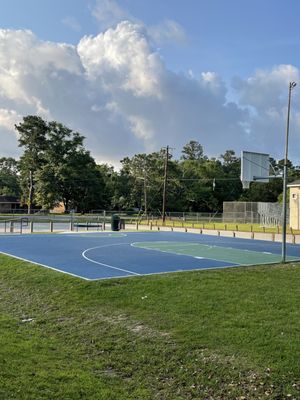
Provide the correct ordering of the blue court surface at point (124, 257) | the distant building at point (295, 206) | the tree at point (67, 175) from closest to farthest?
the blue court surface at point (124, 257) < the distant building at point (295, 206) < the tree at point (67, 175)

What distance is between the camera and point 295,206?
44.5m

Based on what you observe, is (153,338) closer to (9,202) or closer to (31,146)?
(31,146)

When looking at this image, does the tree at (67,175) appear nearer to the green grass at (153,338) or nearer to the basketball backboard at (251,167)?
the basketball backboard at (251,167)

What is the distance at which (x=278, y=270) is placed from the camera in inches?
609

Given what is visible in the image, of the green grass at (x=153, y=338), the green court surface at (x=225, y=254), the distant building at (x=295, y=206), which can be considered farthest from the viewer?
the distant building at (x=295, y=206)

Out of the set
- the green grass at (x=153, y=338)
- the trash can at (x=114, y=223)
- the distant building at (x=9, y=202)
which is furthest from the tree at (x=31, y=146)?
the green grass at (x=153, y=338)

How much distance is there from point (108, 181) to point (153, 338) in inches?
3202

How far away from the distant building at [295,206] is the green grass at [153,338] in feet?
102

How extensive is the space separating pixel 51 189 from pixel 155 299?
6757 centimetres

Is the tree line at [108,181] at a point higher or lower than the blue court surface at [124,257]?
higher

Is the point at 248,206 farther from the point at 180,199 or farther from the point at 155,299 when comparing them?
the point at 155,299

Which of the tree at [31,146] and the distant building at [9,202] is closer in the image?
the tree at [31,146]

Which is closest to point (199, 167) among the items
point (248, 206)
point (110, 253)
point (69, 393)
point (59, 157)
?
point (59, 157)

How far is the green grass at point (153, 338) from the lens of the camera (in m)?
6.41
